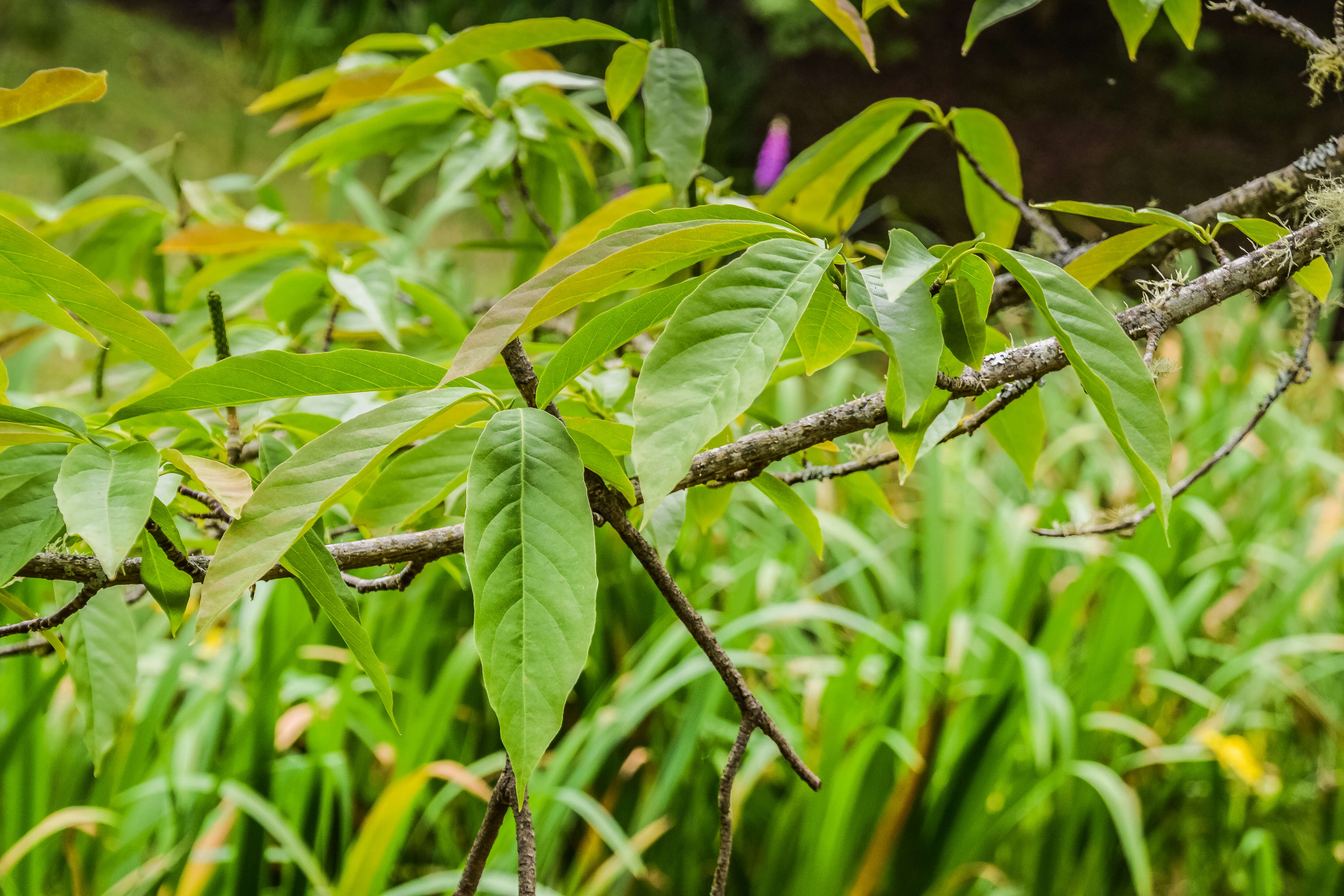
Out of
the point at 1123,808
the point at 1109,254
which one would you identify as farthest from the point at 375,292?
the point at 1123,808

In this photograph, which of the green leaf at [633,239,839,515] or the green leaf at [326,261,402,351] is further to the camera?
the green leaf at [326,261,402,351]

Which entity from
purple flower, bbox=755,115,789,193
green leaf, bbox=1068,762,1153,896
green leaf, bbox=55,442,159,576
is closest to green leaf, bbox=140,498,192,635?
green leaf, bbox=55,442,159,576

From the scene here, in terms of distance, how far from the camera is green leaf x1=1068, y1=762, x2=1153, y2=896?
893mm

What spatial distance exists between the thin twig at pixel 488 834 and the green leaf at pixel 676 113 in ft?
0.92

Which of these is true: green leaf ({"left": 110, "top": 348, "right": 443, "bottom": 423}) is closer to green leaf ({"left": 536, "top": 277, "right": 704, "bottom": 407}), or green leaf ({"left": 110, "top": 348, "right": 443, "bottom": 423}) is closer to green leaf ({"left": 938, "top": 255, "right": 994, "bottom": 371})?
green leaf ({"left": 536, "top": 277, "right": 704, "bottom": 407})

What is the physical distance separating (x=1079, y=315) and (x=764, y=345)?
0.25ft

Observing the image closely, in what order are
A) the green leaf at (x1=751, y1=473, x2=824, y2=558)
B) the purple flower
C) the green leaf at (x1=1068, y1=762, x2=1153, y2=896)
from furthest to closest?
1. the purple flower
2. the green leaf at (x1=1068, y1=762, x2=1153, y2=896)
3. the green leaf at (x1=751, y1=473, x2=824, y2=558)

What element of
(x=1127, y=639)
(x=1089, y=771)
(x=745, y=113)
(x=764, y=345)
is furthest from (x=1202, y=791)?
(x=745, y=113)

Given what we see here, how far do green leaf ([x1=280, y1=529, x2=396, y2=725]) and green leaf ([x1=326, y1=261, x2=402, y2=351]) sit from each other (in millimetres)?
247

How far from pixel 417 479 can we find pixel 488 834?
11cm

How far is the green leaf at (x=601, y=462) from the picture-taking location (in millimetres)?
225

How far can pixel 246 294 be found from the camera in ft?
1.61

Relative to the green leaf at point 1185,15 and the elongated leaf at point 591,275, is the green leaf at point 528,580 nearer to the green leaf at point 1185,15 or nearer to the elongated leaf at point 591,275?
the elongated leaf at point 591,275

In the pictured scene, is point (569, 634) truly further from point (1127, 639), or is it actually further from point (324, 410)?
point (1127, 639)
